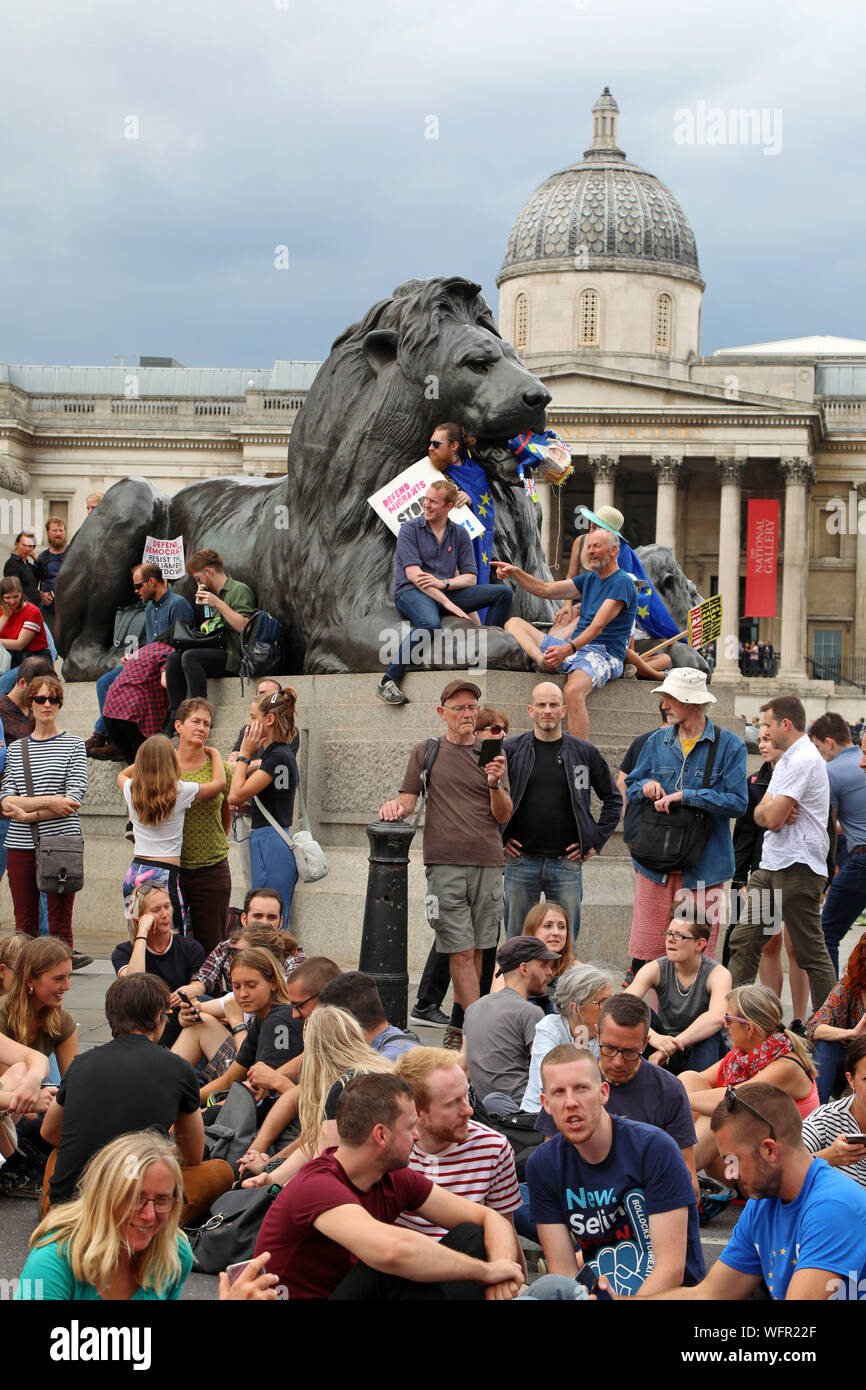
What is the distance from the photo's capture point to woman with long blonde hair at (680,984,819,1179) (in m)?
6.14

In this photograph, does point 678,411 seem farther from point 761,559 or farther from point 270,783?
point 270,783

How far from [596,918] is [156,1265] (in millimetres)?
5670

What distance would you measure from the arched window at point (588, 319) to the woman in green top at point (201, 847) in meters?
64.7

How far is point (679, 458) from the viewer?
67.6m

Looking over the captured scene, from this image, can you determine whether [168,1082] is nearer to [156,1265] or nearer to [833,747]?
[156,1265]

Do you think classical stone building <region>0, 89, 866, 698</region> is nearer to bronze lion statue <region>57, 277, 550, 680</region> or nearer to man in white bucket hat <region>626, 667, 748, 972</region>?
bronze lion statue <region>57, 277, 550, 680</region>

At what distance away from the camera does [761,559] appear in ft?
206

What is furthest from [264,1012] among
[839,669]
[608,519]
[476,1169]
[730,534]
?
[839,669]

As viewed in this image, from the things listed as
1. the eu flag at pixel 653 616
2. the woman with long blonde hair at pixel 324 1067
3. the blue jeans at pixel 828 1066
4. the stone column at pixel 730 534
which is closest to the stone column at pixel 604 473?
the stone column at pixel 730 534

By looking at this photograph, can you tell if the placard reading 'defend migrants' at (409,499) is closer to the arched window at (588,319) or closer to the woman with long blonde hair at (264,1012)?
the woman with long blonde hair at (264,1012)

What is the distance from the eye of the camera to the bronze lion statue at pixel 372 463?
1056 centimetres

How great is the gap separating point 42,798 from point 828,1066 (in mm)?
4333

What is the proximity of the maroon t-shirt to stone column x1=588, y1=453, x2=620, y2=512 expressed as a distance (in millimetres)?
63700
